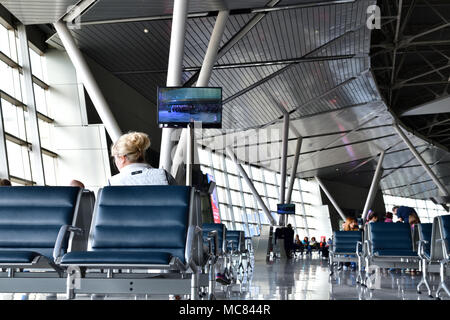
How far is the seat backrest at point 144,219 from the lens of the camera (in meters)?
4.08

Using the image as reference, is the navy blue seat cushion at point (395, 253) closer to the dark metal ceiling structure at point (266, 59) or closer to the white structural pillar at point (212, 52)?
the white structural pillar at point (212, 52)

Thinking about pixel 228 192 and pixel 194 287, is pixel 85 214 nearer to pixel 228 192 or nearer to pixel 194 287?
pixel 194 287

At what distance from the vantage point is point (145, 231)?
413 cm

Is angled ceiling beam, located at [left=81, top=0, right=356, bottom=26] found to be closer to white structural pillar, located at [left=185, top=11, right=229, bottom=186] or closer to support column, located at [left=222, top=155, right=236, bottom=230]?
white structural pillar, located at [left=185, top=11, right=229, bottom=186]

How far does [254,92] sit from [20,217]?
21.3 meters

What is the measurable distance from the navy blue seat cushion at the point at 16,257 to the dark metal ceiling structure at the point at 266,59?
11860 mm

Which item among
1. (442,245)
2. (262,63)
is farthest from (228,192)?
(442,245)

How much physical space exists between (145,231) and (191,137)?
6129 millimetres

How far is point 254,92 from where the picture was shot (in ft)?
82.6

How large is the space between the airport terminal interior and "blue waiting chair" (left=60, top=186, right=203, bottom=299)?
1 centimetres

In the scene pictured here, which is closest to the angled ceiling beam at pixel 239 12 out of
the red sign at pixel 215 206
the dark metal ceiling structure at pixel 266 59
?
the dark metal ceiling structure at pixel 266 59

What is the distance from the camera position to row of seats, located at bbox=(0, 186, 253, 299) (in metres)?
3.63
